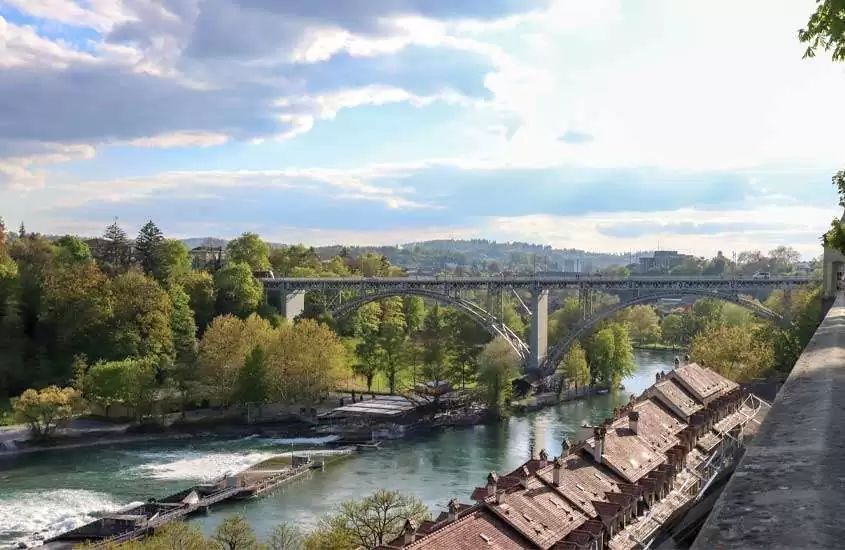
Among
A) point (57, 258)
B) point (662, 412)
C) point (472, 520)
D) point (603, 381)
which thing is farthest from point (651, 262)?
point (472, 520)

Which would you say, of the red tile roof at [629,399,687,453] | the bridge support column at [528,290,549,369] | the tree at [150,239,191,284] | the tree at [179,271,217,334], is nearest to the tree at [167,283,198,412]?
the tree at [179,271,217,334]

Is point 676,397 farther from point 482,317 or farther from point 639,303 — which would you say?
point 482,317

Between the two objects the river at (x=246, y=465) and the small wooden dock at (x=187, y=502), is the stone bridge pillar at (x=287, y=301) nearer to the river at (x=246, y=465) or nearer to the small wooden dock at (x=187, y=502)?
the river at (x=246, y=465)

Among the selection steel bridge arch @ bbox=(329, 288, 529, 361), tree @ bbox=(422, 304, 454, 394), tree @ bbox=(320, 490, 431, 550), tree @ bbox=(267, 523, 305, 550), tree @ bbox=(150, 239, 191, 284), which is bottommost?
tree @ bbox=(267, 523, 305, 550)

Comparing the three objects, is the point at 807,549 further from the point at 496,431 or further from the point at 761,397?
the point at 496,431

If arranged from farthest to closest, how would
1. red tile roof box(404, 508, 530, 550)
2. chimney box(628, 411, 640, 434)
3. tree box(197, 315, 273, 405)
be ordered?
1. tree box(197, 315, 273, 405)
2. chimney box(628, 411, 640, 434)
3. red tile roof box(404, 508, 530, 550)

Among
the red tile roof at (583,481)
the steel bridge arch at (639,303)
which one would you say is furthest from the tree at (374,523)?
Answer: the steel bridge arch at (639,303)

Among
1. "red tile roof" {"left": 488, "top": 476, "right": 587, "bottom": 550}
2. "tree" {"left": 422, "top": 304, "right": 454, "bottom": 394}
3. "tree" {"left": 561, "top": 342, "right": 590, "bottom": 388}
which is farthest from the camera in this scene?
"tree" {"left": 561, "top": 342, "right": 590, "bottom": 388}

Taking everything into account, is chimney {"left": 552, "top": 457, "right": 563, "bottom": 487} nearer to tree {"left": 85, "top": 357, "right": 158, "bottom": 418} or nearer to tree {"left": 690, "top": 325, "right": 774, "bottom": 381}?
tree {"left": 690, "top": 325, "right": 774, "bottom": 381}
